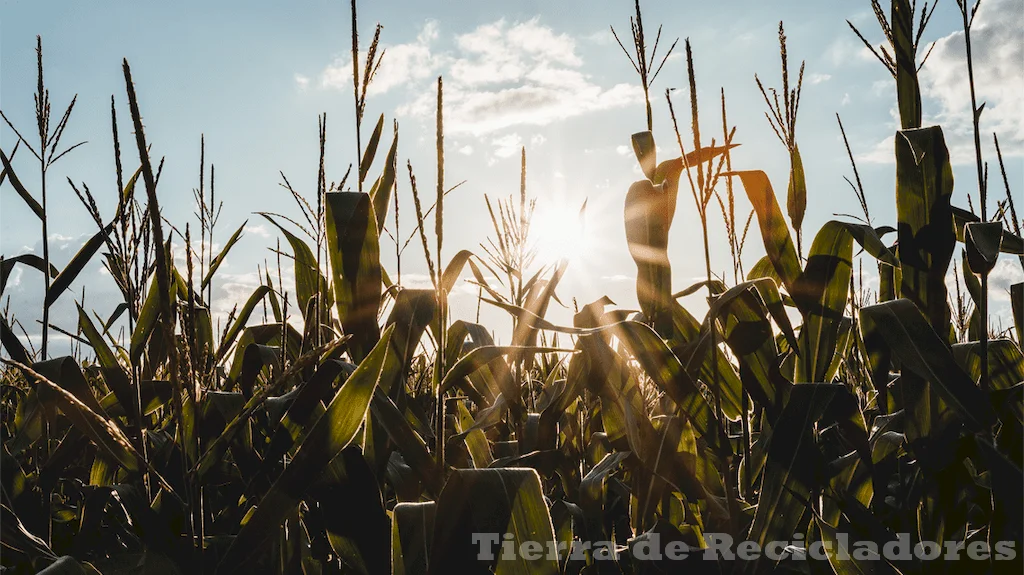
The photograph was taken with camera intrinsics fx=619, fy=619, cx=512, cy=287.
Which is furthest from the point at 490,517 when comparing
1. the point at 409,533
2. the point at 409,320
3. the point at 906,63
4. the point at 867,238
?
the point at 906,63

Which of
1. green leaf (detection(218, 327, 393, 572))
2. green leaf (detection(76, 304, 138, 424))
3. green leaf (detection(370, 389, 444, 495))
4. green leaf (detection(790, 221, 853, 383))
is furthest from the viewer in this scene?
green leaf (detection(76, 304, 138, 424))

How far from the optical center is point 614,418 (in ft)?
5.34

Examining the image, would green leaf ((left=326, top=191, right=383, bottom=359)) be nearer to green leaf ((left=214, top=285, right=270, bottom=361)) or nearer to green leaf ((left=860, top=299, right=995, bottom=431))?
green leaf ((left=214, top=285, right=270, bottom=361))

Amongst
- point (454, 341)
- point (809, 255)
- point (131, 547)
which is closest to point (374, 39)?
point (454, 341)

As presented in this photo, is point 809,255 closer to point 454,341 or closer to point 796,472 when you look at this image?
point 796,472

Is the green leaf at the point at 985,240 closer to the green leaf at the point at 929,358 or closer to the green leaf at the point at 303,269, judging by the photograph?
the green leaf at the point at 929,358

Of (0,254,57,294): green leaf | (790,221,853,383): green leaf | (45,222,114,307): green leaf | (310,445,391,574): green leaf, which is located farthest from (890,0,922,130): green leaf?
(0,254,57,294): green leaf

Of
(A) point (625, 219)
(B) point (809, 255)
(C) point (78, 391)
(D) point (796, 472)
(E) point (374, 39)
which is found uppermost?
(E) point (374, 39)

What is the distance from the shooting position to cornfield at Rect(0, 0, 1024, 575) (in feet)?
2.99

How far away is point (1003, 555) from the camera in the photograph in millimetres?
1060

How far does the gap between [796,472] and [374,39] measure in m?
1.19

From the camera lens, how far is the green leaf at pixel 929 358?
3.53 feet

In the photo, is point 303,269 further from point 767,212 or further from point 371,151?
point 767,212

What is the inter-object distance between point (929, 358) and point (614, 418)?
29.2 inches
